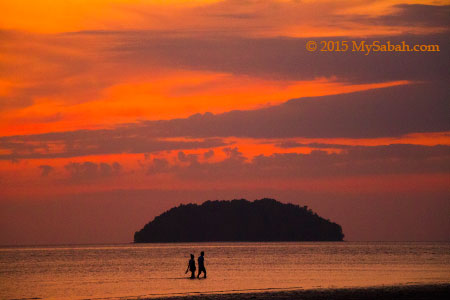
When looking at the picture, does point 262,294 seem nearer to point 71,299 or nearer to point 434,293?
point 434,293

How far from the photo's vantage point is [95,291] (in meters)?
55.1

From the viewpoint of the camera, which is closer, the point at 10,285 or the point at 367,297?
the point at 367,297

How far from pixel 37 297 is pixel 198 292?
12135 mm

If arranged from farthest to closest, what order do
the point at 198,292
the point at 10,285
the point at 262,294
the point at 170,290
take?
the point at 10,285 → the point at 170,290 → the point at 198,292 → the point at 262,294

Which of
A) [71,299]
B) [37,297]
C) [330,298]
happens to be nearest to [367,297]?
[330,298]

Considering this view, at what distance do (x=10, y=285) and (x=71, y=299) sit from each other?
21.9 metres

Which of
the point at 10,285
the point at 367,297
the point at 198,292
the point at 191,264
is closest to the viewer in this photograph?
the point at 367,297

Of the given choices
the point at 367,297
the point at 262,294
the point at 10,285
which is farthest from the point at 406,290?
the point at 10,285

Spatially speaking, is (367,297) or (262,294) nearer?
(367,297)

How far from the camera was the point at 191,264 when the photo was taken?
58406 millimetres

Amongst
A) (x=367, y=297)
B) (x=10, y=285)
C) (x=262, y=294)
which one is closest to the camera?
(x=367, y=297)

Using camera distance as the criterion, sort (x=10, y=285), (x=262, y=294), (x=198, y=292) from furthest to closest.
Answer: (x=10, y=285) → (x=198, y=292) → (x=262, y=294)

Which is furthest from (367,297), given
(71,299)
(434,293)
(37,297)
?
(37,297)

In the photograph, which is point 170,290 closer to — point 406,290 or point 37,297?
point 37,297
